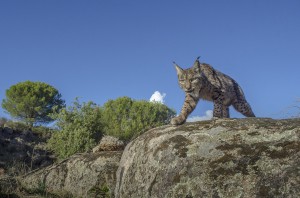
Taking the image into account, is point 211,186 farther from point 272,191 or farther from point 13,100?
point 13,100

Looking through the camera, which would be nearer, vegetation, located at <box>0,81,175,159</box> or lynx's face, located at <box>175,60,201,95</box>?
lynx's face, located at <box>175,60,201,95</box>

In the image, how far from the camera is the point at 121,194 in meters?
7.29

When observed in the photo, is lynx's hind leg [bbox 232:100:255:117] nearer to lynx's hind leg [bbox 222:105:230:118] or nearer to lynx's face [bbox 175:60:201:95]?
lynx's hind leg [bbox 222:105:230:118]

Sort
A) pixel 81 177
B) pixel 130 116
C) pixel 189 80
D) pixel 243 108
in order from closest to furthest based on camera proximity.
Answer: pixel 189 80 < pixel 243 108 < pixel 81 177 < pixel 130 116

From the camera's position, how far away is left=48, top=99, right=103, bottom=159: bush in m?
A: 34.2

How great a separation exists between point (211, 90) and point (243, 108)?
0.98 meters

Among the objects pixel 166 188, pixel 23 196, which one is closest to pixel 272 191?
pixel 166 188

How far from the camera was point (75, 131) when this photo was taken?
36.0 m

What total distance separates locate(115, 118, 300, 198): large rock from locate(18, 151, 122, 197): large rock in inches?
109

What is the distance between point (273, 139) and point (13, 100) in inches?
2565

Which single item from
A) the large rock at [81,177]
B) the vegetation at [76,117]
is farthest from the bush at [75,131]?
the large rock at [81,177]

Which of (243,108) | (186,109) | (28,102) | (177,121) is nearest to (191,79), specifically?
(186,109)

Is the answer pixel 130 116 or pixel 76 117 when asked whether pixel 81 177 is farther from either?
pixel 130 116

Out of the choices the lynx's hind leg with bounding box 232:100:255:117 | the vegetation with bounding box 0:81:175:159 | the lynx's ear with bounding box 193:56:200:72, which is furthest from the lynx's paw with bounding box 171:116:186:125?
the vegetation with bounding box 0:81:175:159
